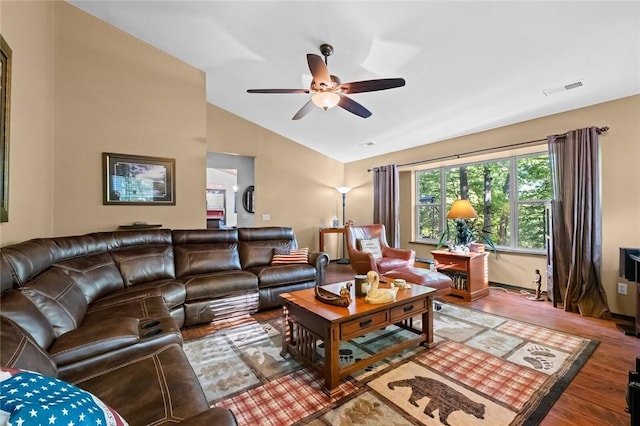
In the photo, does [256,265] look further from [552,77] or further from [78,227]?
[552,77]

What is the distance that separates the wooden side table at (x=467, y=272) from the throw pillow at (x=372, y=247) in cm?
93

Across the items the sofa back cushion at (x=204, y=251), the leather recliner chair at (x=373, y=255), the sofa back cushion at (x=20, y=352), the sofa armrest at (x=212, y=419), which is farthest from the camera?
the leather recliner chair at (x=373, y=255)

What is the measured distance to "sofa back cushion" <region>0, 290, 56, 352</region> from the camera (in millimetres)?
1229

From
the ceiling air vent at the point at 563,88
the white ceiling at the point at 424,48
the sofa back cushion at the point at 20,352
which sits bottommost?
the sofa back cushion at the point at 20,352

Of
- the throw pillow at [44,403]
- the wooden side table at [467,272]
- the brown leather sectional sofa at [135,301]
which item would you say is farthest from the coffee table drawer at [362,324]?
the wooden side table at [467,272]

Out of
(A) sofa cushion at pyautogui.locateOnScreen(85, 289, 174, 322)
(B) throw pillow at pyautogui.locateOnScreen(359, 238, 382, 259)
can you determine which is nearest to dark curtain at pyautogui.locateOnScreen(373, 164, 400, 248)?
(B) throw pillow at pyautogui.locateOnScreen(359, 238, 382, 259)

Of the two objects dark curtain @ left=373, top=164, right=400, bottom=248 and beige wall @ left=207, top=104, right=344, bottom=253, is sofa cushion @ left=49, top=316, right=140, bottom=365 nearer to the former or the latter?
beige wall @ left=207, top=104, right=344, bottom=253

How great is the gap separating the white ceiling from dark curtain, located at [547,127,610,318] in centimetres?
54

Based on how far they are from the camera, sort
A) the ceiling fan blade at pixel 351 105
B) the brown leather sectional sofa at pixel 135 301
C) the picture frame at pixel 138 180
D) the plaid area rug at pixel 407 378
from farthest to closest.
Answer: the picture frame at pixel 138 180
the ceiling fan blade at pixel 351 105
the plaid area rug at pixel 407 378
the brown leather sectional sofa at pixel 135 301

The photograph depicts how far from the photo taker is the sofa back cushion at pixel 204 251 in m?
3.13

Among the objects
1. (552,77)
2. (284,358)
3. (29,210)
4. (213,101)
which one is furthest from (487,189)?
(29,210)

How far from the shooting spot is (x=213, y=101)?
4.70 m

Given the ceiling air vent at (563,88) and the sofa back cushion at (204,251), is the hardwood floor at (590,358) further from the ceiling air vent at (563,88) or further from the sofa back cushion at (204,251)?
the ceiling air vent at (563,88)

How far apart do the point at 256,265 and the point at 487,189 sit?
3894 mm
